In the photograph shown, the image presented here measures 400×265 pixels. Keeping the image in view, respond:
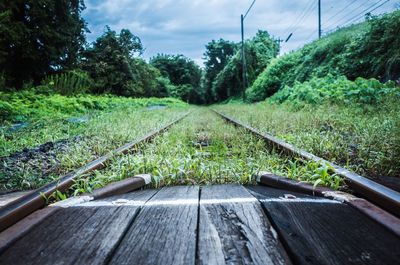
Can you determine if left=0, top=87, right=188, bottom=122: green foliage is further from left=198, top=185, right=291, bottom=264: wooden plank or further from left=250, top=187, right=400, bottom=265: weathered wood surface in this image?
left=250, top=187, right=400, bottom=265: weathered wood surface

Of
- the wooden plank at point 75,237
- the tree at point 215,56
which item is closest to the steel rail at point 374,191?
the wooden plank at point 75,237

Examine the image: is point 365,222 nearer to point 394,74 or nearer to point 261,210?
point 261,210

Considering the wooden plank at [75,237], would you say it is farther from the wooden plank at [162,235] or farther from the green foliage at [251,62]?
the green foliage at [251,62]

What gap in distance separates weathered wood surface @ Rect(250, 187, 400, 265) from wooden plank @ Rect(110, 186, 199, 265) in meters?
0.40

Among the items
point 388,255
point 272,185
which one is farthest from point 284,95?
point 388,255

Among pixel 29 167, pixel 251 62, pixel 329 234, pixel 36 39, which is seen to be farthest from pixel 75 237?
pixel 251 62

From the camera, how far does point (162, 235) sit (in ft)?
4.11

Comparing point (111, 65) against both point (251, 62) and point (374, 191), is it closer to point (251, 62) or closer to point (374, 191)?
point (251, 62)

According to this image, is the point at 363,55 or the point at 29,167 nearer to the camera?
the point at 29,167

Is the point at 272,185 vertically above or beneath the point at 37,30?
beneath

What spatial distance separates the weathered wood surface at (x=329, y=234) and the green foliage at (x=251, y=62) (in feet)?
98.2

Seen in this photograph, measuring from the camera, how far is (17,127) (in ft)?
18.8

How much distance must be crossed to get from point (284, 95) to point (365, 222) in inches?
487

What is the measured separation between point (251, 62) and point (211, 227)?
3114 cm
